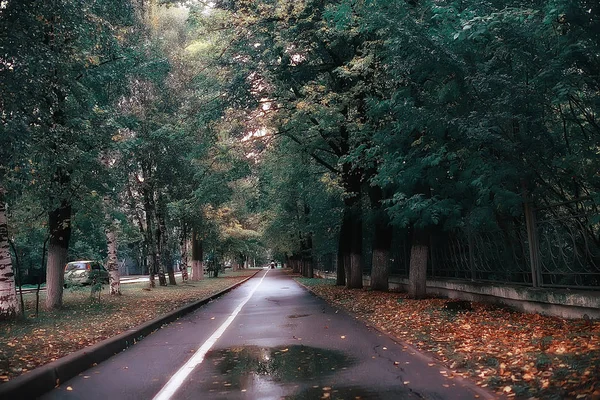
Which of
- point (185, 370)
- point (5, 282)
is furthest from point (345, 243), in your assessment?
point (185, 370)

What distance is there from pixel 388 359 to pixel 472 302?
19.5 feet

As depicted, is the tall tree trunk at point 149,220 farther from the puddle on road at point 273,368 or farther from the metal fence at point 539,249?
the puddle on road at point 273,368

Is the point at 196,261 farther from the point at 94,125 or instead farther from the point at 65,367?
the point at 65,367

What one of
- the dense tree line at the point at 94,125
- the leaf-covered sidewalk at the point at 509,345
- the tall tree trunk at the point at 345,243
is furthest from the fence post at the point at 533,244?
the tall tree trunk at the point at 345,243

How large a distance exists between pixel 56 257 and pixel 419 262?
10.5 metres

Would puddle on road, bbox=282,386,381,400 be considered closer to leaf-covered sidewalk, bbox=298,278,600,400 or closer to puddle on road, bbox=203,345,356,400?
puddle on road, bbox=203,345,356,400

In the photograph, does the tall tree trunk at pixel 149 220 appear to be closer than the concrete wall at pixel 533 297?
No

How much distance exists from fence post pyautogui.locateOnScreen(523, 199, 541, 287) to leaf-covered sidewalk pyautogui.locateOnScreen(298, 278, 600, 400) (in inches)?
29.6

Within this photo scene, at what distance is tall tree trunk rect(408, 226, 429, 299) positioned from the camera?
45.2ft

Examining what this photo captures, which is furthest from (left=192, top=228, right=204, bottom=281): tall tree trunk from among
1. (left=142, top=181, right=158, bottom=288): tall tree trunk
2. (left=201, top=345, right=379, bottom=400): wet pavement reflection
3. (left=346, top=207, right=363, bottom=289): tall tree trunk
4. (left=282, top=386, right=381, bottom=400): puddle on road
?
(left=282, top=386, right=381, bottom=400): puddle on road

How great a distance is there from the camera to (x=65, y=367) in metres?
6.54

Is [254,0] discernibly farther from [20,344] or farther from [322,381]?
[322,381]

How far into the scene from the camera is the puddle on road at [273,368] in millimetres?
5816

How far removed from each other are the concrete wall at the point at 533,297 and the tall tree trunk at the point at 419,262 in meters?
0.76
